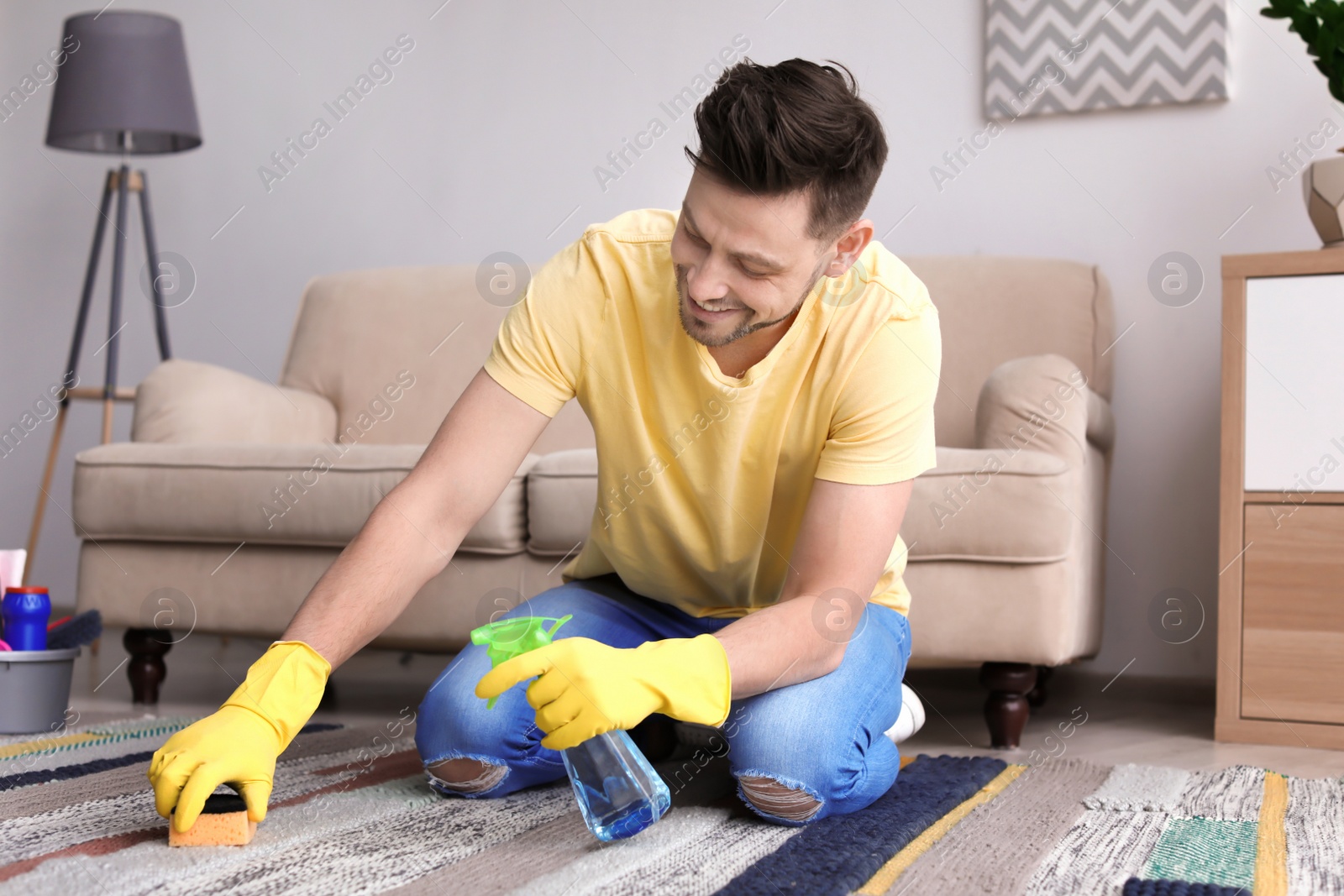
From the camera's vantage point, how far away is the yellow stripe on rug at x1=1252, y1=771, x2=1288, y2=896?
3.07 feet

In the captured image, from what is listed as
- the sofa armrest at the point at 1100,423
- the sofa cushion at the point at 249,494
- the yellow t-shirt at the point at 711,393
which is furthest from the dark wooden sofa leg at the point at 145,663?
the sofa armrest at the point at 1100,423

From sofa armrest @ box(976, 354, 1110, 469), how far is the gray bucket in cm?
134

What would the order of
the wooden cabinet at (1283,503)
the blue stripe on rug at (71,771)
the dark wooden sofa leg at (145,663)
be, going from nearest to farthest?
1. the blue stripe on rug at (71,771)
2. the wooden cabinet at (1283,503)
3. the dark wooden sofa leg at (145,663)

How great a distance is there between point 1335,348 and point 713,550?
1.04 metres

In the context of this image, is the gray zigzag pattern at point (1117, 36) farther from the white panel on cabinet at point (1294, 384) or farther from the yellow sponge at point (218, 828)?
the yellow sponge at point (218, 828)

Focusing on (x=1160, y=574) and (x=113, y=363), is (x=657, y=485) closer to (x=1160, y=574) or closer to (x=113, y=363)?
(x=1160, y=574)

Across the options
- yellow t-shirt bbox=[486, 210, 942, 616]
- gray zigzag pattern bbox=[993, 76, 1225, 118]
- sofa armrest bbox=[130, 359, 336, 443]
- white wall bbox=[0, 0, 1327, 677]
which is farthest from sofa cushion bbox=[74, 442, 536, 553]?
gray zigzag pattern bbox=[993, 76, 1225, 118]

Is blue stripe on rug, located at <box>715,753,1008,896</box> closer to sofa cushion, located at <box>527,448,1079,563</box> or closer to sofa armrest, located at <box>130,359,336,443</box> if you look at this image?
sofa cushion, located at <box>527,448,1079,563</box>

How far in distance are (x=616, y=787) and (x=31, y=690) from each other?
0.97m

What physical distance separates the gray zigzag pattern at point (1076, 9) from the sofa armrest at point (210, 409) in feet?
5.32

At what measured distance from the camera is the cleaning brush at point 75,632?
1.65 meters

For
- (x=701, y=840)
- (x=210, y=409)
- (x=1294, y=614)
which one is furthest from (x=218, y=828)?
(x=1294, y=614)

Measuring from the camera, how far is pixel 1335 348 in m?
1.68

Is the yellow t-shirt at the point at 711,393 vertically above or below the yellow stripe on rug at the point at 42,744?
above
